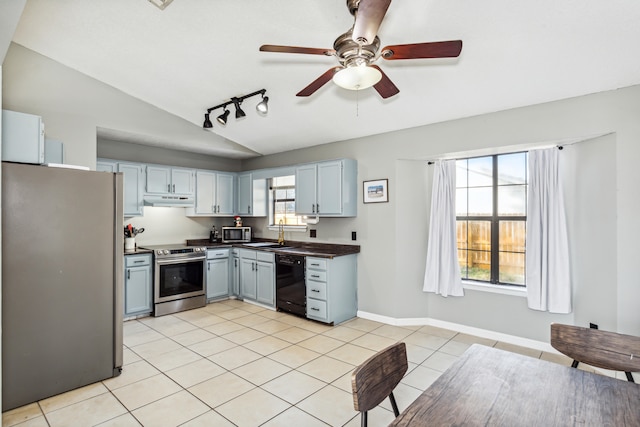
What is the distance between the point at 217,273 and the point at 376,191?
286cm

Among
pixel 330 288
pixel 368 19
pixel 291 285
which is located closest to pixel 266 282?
pixel 291 285

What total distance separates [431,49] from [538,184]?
7.77ft

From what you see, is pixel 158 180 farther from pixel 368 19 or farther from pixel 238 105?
pixel 368 19

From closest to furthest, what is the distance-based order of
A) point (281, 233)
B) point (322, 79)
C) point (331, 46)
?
point (322, 79), point (331, 46), point (281, 233)

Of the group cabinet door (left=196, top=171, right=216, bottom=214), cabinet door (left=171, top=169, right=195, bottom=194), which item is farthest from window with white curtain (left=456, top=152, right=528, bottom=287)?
cabinet door (left=171, top=169, right=195, bottom=194)

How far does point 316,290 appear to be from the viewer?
431 centimetres

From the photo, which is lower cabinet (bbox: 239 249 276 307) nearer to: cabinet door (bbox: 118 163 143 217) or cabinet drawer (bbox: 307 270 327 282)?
cabinet drawer (bbox: 307 270 327 282)

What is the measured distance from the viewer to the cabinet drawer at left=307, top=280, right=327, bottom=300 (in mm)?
4227

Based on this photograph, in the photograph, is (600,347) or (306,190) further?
(306,190)

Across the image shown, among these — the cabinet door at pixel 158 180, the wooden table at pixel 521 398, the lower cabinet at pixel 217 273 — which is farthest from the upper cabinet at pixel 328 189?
the wooden table at pixel 521 398

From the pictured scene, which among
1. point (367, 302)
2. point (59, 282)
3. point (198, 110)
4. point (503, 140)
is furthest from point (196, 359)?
point (503, 140)

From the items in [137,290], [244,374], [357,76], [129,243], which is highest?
[357,76]

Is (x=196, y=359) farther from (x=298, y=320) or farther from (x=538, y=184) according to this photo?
(x=538, y=184)

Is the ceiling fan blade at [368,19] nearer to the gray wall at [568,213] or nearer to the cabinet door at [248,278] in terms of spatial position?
the gray wall at [568,213]
